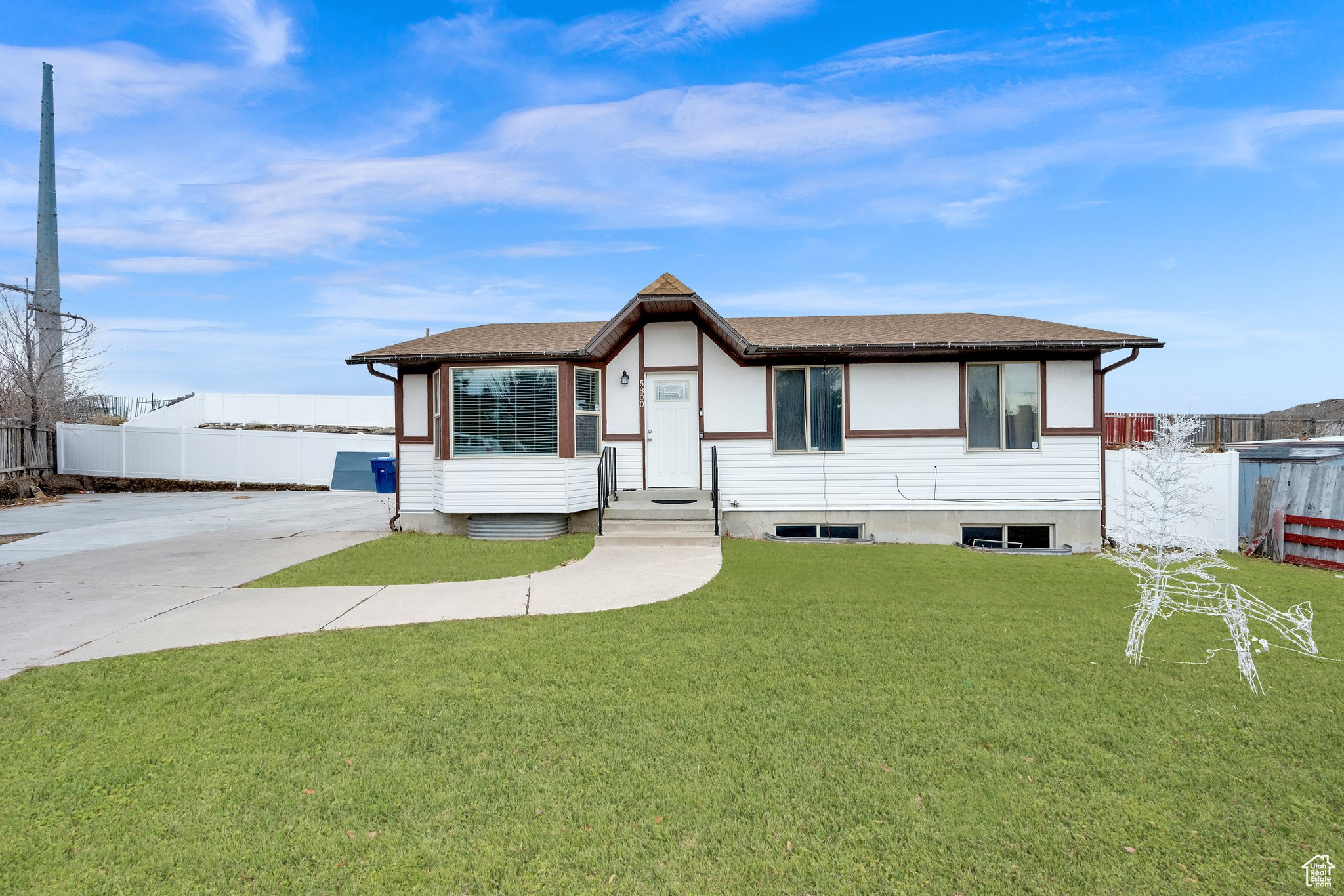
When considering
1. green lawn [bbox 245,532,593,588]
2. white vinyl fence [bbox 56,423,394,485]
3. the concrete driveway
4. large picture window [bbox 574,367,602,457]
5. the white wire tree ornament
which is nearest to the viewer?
the white wire tree ornament

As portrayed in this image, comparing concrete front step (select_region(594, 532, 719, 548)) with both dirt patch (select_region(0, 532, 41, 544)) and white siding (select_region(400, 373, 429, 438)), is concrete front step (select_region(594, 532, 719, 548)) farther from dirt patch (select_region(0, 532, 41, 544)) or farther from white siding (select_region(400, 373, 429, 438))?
dirt patch (select_region(0, 532, 41, 544))

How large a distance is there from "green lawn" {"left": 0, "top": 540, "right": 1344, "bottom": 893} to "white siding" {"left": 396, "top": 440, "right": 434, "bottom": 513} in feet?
20.5

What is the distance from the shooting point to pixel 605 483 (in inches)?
415

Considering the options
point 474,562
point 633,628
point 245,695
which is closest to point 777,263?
point 474,562

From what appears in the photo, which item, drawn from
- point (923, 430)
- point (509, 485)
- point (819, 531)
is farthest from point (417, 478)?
point (923, 430)

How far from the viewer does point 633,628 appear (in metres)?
5.36

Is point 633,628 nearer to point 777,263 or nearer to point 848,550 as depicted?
point 848,550

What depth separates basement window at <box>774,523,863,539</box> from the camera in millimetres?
10898

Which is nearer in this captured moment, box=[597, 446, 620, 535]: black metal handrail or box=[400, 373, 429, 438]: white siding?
box=[597, 446, 620, 535]: black metal handrail

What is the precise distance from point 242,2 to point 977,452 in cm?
1543

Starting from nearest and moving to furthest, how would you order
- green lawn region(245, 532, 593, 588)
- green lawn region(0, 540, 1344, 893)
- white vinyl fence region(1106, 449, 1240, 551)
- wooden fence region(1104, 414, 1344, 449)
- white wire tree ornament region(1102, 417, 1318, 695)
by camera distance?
green lawn region(0, 540, 1344, 893)
white wire tree ornament region(1102, 417, 1318, 695)
green lawn region(245, 532, 593, 588)
white vinyl fence region(1106, 449, 1240, 551)
wooden fence region(1104, 414, 1344, 449)

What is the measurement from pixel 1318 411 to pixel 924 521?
895 inches

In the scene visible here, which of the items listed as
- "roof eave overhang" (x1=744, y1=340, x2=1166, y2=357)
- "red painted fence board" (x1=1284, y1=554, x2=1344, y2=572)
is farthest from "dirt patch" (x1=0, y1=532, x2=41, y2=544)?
"red painted fence board" (x1=1284, y1=554, x2=1344, y2=572)

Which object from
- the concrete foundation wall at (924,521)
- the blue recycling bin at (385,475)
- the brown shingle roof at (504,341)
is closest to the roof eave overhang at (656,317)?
the brown shingle roof at (504,341)
